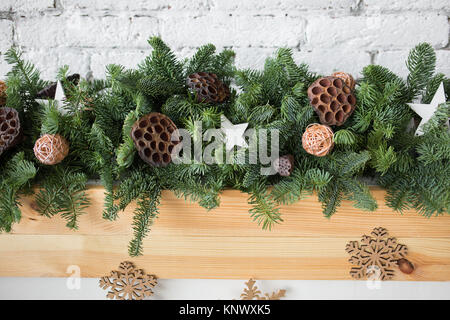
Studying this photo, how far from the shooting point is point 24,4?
0.82 meters

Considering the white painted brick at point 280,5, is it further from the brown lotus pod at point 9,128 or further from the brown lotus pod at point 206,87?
the brown lotus pod at point 9,128

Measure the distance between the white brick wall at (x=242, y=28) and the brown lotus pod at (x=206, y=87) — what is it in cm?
24

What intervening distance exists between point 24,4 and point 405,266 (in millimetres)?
1018

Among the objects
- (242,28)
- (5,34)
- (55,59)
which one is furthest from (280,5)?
(5,34)

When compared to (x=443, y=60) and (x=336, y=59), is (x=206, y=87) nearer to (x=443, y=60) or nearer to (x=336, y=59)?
(x=336, y=59)

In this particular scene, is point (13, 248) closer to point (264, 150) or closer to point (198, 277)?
point (198, 277)

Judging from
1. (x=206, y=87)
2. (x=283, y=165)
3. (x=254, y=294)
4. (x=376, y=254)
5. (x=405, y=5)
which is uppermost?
(x=405, y=5)

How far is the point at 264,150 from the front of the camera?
575mm

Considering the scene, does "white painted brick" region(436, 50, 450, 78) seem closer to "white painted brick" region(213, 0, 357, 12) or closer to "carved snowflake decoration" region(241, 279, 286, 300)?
"white painted brick" region(213, 0, 357, 12)

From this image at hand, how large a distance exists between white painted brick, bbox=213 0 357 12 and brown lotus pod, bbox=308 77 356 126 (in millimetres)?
321

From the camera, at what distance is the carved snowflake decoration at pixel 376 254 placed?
67 centimetres

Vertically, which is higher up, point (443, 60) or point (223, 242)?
point (443, 60)

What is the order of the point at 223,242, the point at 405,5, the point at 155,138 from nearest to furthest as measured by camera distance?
1. the point at 155,138
2. the point at 223,242
3. the point at 405,5
